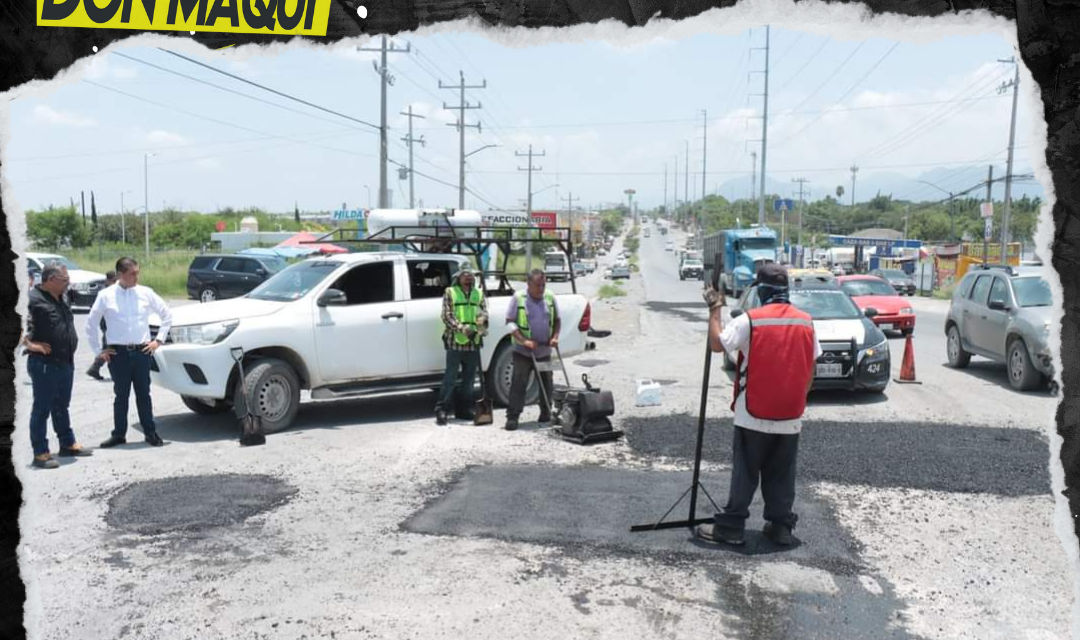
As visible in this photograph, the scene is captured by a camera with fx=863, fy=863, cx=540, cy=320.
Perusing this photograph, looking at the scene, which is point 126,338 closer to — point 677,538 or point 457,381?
point 457,381

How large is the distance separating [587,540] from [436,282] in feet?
18.9

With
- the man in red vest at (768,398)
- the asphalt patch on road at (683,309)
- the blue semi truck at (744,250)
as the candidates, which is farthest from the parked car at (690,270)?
the man in red vest at (768,398)

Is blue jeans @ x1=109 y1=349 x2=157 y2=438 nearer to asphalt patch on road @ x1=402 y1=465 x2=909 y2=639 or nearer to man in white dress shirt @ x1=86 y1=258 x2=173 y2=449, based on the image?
man in white dress shirt @ x1=86 y1=258 x2=173 y2=449

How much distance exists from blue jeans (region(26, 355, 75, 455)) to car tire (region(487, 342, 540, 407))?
4.59m

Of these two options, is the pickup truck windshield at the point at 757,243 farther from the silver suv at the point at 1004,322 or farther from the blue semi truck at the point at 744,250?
the silver suv at the point at 1004,322

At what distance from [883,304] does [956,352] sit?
5097 mm

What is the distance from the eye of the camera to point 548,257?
218 ft

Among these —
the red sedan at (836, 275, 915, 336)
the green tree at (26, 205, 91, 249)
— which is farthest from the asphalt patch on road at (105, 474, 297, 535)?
the green tree at (26, 205, 91, 249)

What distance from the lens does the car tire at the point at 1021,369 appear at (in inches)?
445

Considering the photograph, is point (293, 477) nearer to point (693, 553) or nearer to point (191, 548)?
point (191, 548)

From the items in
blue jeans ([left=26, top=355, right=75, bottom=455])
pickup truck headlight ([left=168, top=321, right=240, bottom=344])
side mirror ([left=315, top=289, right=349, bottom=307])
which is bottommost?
blue jeans ([left=26, top=355, right=75, bottom=455])

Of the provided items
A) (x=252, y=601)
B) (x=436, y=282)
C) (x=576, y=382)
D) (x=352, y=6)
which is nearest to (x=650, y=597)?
(x=252, y=601)

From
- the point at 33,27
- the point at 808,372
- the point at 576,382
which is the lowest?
the point at 576,382

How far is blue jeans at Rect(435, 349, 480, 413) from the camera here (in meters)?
9.73
